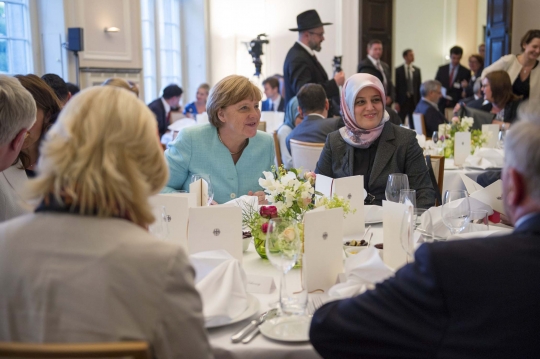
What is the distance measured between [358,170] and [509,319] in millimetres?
2206

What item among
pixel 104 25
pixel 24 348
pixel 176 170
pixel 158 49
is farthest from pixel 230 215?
pixel 158 49

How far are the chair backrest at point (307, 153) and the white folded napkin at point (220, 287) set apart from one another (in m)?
2.50

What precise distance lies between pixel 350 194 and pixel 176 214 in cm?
74

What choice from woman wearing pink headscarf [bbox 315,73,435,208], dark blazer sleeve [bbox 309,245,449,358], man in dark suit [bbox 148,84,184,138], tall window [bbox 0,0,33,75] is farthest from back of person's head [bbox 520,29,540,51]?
dark blazer sleeve [bbox 309,245,449,358]

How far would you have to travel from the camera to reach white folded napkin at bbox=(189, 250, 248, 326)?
161 centimetres

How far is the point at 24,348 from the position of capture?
1093 mm

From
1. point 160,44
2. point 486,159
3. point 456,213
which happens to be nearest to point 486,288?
point 456,213

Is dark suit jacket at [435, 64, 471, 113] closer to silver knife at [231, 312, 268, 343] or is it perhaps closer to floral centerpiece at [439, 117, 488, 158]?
floral centerpiece at [439, 117, 488, 158]

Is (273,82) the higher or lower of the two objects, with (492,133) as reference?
higher

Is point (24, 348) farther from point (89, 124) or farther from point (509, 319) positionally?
point (509, 319)

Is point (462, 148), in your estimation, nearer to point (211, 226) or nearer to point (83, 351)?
point (211, 226)

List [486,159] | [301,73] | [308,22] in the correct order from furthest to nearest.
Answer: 1. [308,22]
2. [301,73]
3. [486,159]

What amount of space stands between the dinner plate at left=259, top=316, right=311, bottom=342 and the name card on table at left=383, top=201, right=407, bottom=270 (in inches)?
18.8

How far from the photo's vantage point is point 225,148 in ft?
11.2
